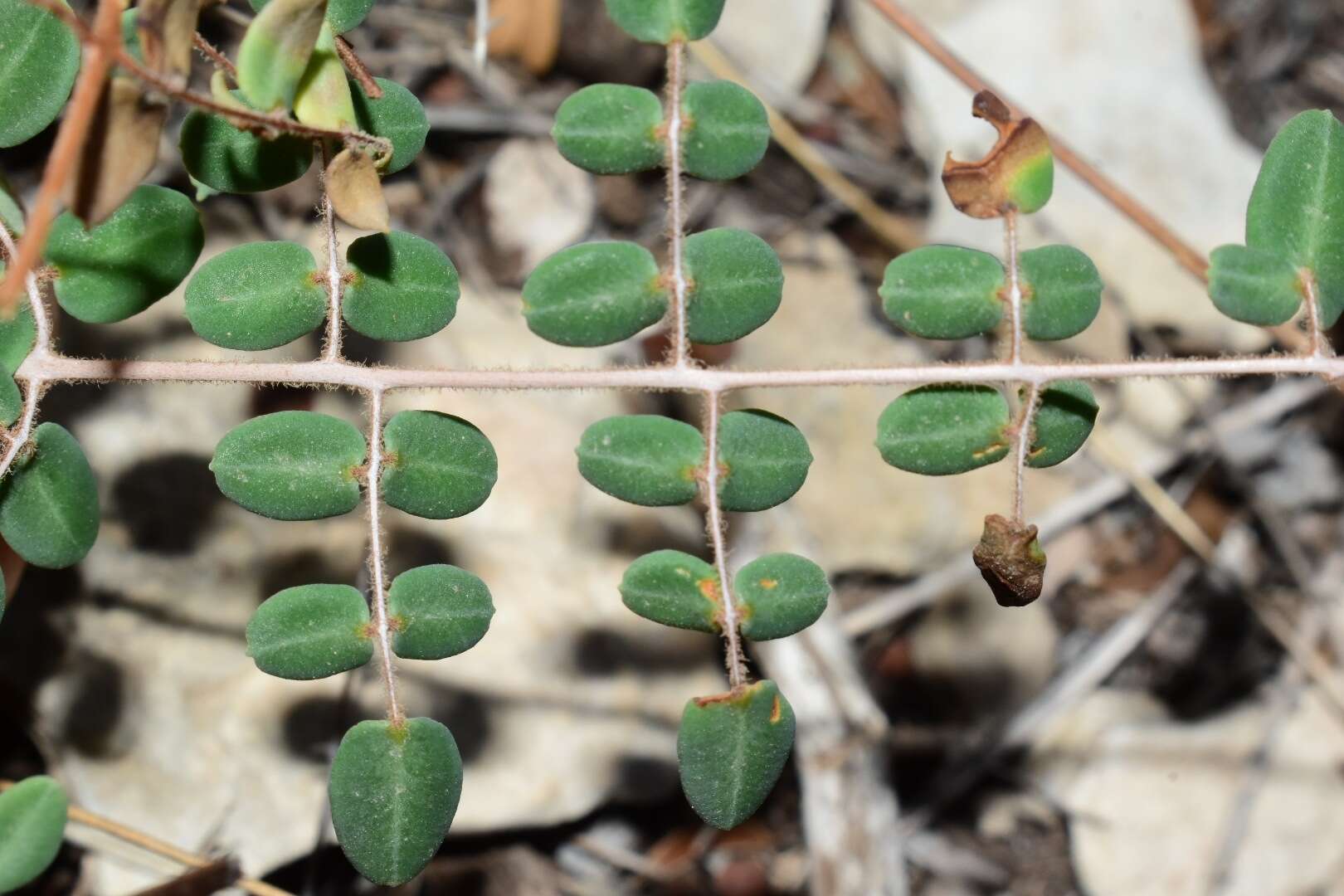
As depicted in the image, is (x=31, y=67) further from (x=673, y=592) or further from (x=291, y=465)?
(x=673, y=592)

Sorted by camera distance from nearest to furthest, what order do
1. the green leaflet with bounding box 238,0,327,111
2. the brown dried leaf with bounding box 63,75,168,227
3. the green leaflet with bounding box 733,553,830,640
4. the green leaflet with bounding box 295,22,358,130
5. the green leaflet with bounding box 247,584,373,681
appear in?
the brown dried leaf with bounding box 63,75,168,227
the green leaflet with bounding box 238,0,327,111
the green leaflet with bounding box 295,22,358,130
the green leaflet with bounding box 247,584,373,681
the green leaflet with bounding box 733,553,830,640

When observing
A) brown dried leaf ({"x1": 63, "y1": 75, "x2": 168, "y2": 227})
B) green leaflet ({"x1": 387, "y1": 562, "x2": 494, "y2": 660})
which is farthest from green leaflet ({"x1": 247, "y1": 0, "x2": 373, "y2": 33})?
green leaflet ({"x1": 387, "y1": 562, "x2": 494, "y2": 660})

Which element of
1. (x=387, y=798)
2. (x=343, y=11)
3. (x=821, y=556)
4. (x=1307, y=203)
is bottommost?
(x=821, y=556)

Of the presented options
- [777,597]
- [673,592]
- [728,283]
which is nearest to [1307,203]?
[728,283]

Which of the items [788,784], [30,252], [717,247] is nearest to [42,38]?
[30,252]

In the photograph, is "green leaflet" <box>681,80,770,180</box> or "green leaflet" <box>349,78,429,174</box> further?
"green leaflet" <box>681,80,770,180</box>

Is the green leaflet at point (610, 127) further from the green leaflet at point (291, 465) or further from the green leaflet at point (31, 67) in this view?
the green leaflet at point (31, 67)

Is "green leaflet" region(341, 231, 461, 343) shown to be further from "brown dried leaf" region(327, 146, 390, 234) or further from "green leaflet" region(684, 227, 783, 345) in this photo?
"green leaflet" region(684, 227, 783, 345)
